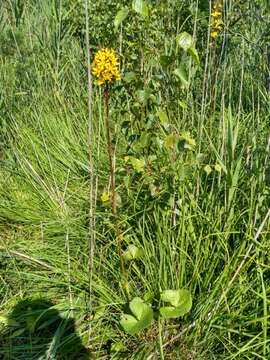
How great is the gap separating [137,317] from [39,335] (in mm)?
404

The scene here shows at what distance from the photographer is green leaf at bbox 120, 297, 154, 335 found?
135cm

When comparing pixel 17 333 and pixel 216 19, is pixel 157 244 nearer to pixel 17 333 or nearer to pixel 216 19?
pixel 17 333

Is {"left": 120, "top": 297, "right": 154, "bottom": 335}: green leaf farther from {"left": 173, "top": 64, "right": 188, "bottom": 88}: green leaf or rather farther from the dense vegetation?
{"left": 173, "top": 64, "right": 188, "bottom": 88}: green leaf

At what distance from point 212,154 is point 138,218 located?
0.36 metres

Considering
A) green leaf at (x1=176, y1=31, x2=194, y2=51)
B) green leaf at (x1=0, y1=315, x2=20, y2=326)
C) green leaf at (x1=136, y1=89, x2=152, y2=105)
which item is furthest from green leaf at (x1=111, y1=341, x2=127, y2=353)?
green leaf at (x1=176, y1=31, x2=194, y2=51)

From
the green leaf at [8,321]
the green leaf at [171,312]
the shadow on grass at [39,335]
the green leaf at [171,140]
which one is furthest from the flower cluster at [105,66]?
the green leaf at [8,321]

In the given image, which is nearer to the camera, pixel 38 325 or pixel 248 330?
pixel 248 330

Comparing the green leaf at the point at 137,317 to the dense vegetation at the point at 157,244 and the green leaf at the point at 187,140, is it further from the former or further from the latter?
the green leaf at the point at 187,140

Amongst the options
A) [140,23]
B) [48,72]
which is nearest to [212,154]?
[140,23]

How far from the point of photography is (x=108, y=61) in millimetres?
1181

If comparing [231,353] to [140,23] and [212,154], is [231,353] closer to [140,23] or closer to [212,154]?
[212,154]

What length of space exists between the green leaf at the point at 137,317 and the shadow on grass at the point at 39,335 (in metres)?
0.22

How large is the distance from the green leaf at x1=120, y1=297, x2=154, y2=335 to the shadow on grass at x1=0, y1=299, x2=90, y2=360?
22 cm

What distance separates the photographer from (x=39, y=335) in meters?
1.59
